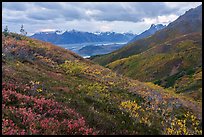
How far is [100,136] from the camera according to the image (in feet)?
40.0

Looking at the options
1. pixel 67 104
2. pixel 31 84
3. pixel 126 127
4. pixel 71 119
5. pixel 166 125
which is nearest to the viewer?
pixel 71 119

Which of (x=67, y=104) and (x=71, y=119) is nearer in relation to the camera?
(x=71, y=119)

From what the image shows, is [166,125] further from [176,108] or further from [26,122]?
[26,122]

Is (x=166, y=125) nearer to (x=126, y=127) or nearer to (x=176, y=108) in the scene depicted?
(x=126, y=127)

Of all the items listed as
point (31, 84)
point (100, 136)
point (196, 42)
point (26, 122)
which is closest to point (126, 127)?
point (100, 136)

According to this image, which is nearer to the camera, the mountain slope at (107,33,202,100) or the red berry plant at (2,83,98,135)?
the red berry plant at (2,83,98,135)

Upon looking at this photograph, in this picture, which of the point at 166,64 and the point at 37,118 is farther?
the point at 166,64

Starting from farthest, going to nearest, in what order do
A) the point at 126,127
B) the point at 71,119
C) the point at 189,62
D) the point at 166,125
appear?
the point at 189,62, the point at 166,125, the point at 126,127, the point at 71,119

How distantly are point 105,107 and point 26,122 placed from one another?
7085 mm

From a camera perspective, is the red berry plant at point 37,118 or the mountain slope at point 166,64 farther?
the mountain slope at point 166,64

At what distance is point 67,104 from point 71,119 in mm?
3174

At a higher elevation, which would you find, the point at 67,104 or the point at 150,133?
the point at 67,104

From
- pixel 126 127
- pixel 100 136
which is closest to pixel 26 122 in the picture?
pixel 100 136

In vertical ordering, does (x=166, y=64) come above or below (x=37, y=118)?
below
